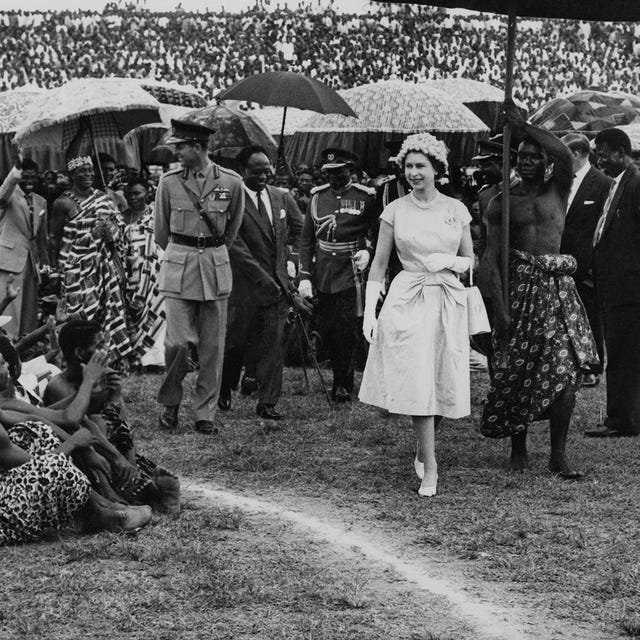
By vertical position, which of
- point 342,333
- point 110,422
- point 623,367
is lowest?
point 110,422

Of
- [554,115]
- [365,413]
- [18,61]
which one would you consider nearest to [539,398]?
[365,413]

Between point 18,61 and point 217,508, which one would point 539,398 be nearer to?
point 217,508

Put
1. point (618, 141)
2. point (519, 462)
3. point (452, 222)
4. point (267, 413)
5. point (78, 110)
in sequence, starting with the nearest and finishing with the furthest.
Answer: point (452, 222)
point (519, 462)
point (267, 413)
point (618, 141)
point (78, 110)

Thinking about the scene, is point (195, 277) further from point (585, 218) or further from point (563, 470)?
point (585, 218)

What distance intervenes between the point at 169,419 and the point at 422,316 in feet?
8.99

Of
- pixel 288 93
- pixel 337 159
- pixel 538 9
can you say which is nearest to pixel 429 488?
pixel 538 9

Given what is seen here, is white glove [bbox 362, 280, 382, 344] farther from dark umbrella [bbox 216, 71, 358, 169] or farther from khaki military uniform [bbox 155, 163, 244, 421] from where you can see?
dark umbrella [bbox 216, 71, 358, 169]

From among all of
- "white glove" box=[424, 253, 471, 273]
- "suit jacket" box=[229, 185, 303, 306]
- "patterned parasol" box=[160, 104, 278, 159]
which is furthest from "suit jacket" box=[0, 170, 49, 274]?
"white glove" box=[424, 253, 471, 273]

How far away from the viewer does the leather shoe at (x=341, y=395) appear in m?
11.5

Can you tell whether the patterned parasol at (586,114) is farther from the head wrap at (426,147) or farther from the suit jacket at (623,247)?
the head wrap at (426,147)

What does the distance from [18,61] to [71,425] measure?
19899mm

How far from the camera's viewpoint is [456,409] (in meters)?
7.88

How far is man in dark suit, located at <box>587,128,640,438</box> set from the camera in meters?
10.1

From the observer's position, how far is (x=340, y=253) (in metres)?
11.5
